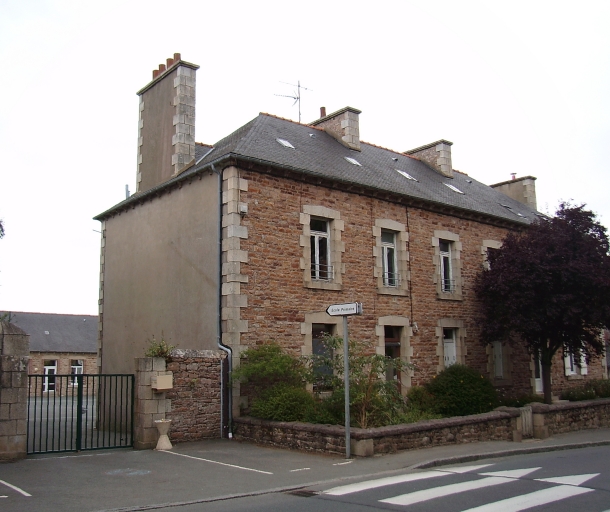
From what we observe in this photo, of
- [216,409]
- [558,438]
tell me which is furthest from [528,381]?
[216,409]

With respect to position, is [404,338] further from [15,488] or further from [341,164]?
[15,488]

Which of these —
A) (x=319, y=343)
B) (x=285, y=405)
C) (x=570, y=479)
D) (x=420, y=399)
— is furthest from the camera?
(x=420, y=399)

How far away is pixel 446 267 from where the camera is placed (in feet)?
62.6

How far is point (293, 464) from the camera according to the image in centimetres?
1004

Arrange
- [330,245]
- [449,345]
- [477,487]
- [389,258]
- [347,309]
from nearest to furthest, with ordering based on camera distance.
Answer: [477,487]
[347,309]
[330,245]
[389,258]
[449,345]

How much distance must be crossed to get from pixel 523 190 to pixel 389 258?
11181 millimetres

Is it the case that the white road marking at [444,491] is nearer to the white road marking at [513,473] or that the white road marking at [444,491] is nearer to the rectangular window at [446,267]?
the white road marking at [513,473]

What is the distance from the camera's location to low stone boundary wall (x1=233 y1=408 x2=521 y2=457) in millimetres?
10711

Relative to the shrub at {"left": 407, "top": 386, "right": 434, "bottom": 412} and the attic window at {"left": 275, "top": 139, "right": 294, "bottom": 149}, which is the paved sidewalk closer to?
the shrub at {"left": 407, "top": 386, "right": 434, "bottom": 412}

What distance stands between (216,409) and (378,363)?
3.49 meters

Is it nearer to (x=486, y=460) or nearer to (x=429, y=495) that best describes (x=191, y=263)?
(x=486, y=460)

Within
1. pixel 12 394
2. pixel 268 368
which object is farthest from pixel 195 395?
pixel 12 394

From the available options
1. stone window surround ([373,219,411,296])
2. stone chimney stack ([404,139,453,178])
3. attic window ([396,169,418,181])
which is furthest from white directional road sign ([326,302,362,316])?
stone chimney stack ([404,139,453,178])

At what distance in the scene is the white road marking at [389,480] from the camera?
7889 mm
